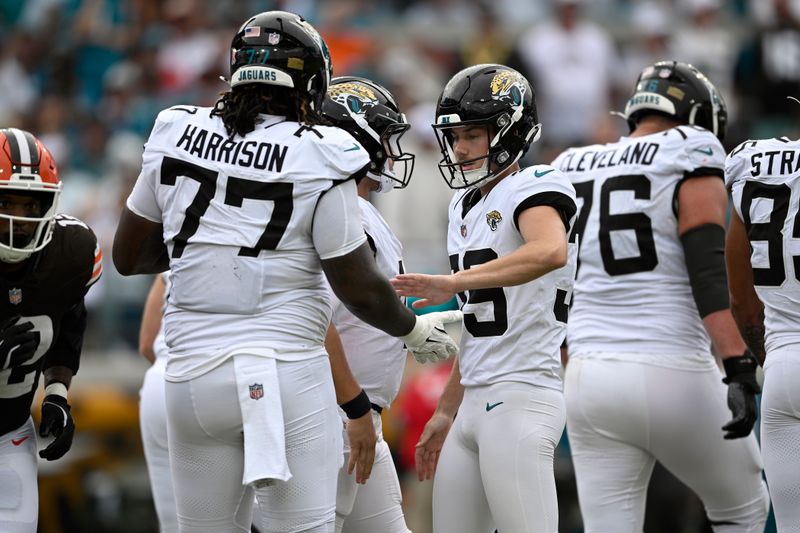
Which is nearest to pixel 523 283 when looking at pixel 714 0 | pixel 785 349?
pixel 785 349

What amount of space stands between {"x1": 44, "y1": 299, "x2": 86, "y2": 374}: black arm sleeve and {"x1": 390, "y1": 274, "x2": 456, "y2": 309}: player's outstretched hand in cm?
130

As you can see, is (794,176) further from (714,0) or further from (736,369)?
(714,0)

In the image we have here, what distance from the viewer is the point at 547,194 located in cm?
435

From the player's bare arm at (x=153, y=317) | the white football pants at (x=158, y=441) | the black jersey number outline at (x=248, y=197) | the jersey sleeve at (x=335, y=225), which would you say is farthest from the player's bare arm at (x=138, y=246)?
the player's bare arm at (x=153, y=317)

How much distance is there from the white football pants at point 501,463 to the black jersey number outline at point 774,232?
0.97 metres

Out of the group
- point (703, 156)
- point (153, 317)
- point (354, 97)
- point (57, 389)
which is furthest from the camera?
point (153, 317)

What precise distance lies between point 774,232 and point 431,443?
5.05 feet

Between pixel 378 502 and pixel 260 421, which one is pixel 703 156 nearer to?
pixel 378 502

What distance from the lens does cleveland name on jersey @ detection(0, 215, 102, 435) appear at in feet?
14.3

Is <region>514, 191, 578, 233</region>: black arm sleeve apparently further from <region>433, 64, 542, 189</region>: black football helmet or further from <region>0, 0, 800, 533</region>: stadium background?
<region>0, 0, 800, 533</region>: stadium background

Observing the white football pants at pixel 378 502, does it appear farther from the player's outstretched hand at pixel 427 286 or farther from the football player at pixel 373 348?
the player's outstretched hand at pixel 427 286

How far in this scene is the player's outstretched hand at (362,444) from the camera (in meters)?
4.39

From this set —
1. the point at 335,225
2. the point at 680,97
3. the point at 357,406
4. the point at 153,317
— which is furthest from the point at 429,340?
the point at 153,317

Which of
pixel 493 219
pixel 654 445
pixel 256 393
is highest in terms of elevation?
pixel 493 219
